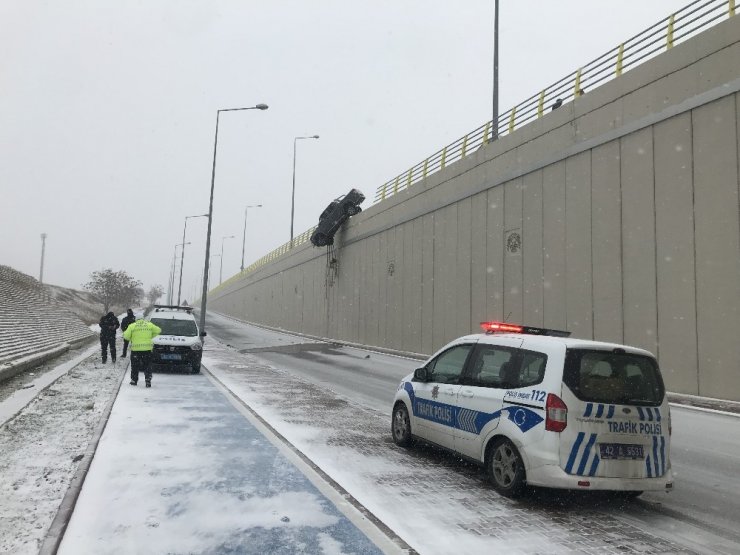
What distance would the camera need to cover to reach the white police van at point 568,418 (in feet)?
16.7

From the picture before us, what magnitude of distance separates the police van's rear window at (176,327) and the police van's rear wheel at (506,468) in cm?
1248

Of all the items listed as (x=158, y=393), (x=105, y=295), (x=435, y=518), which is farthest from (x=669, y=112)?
(x=105, y=295)

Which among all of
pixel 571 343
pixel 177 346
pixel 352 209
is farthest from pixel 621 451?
pixel 352 209

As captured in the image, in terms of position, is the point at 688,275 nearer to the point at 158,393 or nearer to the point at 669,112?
the point at 669,112

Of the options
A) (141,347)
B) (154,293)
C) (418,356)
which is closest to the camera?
(141,347)

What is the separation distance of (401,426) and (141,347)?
24.2 ft

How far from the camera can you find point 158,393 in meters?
11.8

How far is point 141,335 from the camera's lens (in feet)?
Result: 41.8

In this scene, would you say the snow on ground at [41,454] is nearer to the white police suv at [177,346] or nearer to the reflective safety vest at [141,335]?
the reflective safety vest at [141,335]

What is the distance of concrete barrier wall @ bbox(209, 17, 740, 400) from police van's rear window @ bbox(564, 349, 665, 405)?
24.1 ft

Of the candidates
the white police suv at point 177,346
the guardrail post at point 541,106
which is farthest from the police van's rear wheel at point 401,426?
the guardrail post at point 541,106

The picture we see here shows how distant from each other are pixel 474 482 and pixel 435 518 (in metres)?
1.36

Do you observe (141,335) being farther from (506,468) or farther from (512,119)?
(512,119)

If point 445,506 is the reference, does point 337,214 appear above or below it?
above
